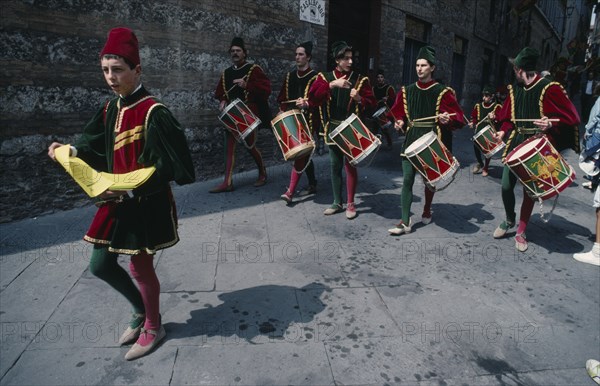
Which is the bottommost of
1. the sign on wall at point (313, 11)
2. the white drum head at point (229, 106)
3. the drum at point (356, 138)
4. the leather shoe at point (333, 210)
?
the leather shoe at point (333, 210)

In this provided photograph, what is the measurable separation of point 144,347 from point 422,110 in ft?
12.1

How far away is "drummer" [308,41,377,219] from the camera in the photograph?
16.6 ft

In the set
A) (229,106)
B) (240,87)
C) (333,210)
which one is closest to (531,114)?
(333,210)

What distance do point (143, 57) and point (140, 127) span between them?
13.3 feet

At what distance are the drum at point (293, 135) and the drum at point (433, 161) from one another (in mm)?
1262

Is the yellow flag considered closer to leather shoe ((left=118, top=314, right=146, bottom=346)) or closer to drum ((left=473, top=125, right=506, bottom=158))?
leather shoe ((left=118, top=314, right=146, bottom=346))

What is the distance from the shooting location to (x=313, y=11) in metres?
8.42

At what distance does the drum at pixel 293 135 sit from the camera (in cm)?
493

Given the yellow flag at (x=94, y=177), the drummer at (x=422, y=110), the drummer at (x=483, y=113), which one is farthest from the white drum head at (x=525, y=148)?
the drummer at (x=483, y=113)

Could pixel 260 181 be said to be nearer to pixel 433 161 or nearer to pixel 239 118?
pixel 239 118

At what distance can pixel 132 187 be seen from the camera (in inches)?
89.1

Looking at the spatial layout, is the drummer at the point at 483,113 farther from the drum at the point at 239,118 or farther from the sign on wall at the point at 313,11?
the drum at the point at 239,118

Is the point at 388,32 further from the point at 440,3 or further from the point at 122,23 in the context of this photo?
the point at 122,23

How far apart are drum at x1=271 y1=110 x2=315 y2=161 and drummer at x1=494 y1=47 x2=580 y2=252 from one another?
7.21 ft
